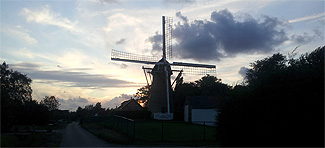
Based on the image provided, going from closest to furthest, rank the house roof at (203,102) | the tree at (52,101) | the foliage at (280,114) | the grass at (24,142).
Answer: the foliage at (280,114) → the grass at (24,142) → the house roof at (203,102) → the tree at (52,101)

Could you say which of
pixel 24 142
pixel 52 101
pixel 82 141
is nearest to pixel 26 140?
pixel 24 142

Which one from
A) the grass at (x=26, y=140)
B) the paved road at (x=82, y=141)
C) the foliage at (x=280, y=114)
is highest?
the foliage at (x=280, y=114)

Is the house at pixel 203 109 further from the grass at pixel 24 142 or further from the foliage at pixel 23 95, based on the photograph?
the grass at pixel 24 142

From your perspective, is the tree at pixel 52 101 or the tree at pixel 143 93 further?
the tree at pixel 143 93

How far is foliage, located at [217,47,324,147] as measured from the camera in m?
8.35

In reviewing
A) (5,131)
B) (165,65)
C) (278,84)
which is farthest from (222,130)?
(165,65)

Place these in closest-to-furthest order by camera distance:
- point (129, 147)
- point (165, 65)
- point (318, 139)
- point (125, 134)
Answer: point (318, 139)
point (129, 147)
point (125, 134)
point (165, 65)

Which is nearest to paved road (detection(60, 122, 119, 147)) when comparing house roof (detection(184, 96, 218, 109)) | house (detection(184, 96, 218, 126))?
house (detection(184, 96, 218, 126))

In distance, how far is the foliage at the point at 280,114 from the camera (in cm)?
835

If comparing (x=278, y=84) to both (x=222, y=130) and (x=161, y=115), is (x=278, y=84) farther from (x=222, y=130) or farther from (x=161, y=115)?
(x=161, y=115)

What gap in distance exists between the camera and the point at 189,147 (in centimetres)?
1664

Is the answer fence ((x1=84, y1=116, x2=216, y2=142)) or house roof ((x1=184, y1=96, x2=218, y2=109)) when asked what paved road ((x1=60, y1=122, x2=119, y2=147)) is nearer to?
fence ((x1=84, y1=116, x2=216, y2=142))

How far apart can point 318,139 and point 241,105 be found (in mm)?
3876

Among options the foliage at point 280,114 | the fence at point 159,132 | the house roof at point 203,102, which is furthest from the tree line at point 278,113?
the house roof at point 203,102
